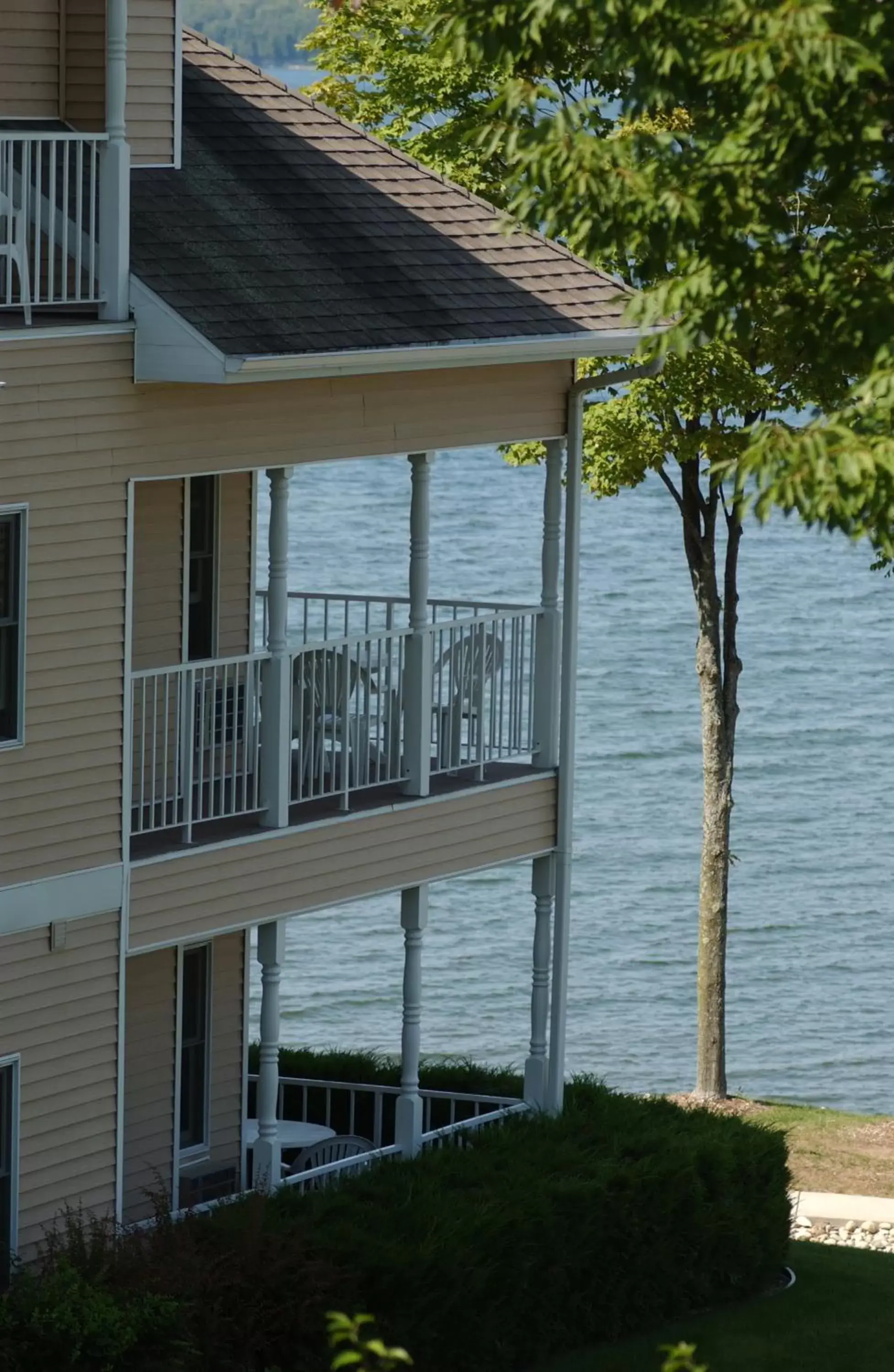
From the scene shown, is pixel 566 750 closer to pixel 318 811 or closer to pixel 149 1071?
pixel 318 811

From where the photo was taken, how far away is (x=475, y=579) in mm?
81812

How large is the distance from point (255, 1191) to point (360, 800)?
3.04m

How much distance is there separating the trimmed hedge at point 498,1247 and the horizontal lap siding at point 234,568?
4.10 metres

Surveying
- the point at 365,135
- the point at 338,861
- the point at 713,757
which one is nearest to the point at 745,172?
the point at 338,861

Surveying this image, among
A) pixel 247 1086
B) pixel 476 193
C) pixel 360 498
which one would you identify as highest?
pixel 476 193

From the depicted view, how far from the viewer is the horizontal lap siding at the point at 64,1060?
1505 centimetres

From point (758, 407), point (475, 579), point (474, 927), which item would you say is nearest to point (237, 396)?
point (758, 407)

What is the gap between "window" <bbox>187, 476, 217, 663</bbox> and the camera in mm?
18750

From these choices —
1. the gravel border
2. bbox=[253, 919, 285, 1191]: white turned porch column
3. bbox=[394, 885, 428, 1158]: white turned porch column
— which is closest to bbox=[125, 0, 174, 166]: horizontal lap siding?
bbox=[253, 919, 285, 1191]: white turned porch column

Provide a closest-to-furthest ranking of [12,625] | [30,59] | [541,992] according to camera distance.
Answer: [12,625] → [30,59] → [541,992]

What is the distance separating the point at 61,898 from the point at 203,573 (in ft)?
13.8

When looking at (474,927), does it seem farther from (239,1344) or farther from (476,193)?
(239,1344)

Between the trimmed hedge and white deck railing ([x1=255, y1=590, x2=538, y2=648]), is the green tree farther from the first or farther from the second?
the trimmed hedge

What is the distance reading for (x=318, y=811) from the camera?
17484 mm
